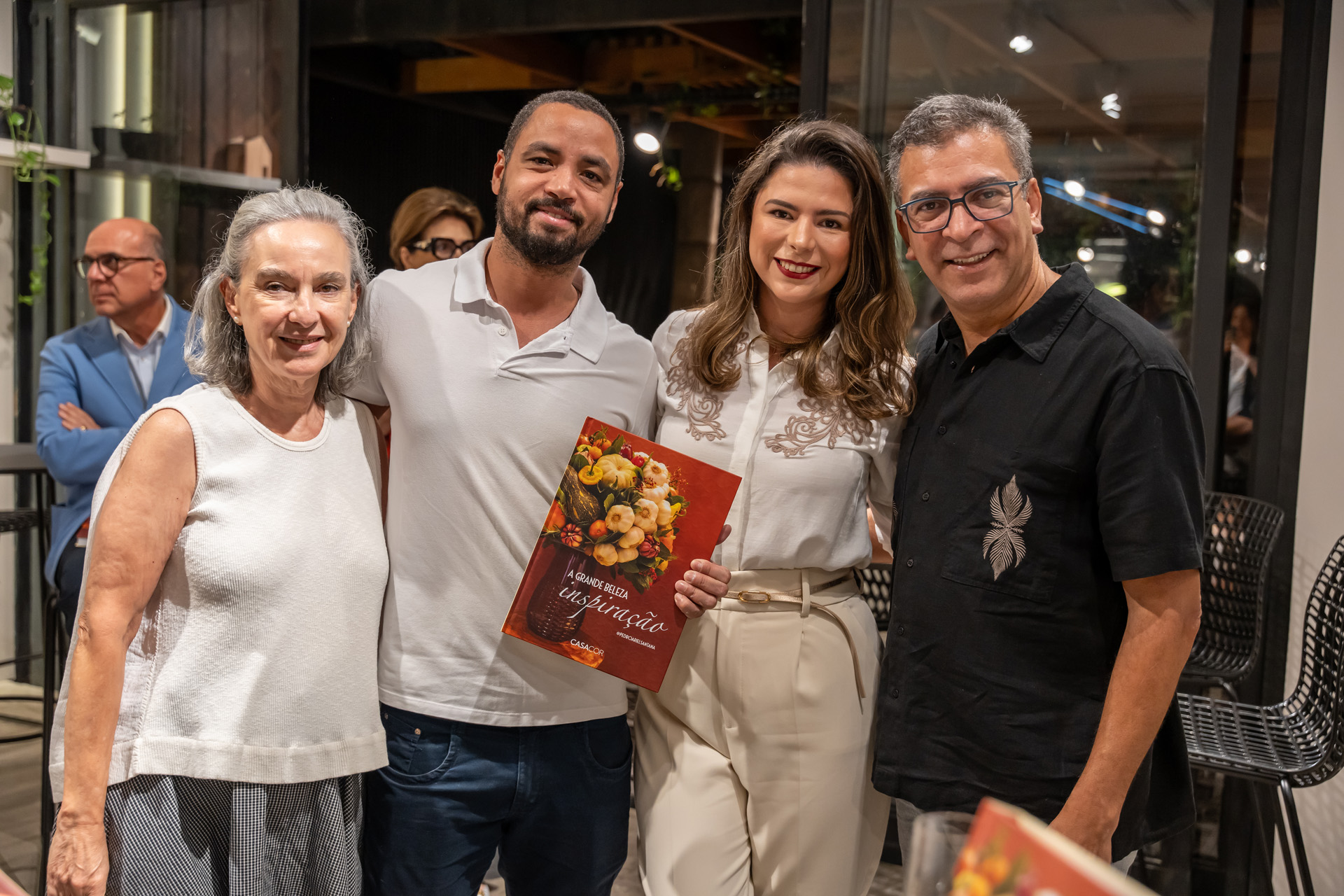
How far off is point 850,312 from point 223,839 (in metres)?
1.35

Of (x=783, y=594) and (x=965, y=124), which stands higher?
(x=965, y=124)

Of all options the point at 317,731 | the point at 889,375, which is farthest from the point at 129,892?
the point at 889,375

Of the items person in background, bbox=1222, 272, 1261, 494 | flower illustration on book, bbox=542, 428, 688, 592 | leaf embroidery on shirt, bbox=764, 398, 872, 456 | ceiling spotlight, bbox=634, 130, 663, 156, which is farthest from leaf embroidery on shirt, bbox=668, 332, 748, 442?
ceiling spotlight, bbox=634, 130, 663, 156

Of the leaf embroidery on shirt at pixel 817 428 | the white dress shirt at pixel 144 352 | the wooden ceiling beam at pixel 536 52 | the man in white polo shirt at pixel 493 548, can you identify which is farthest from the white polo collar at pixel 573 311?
the wooden ceiling beam at pixel 536 52

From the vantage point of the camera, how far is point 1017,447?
5.24 feet

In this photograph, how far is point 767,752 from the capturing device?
5.87ft

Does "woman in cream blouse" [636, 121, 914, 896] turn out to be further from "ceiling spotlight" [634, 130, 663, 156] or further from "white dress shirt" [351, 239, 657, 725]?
"ceiling spotlight" [634, 130, 663, 156]

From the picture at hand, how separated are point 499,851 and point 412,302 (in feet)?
3.34

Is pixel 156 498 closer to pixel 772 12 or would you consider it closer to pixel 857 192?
pixel 857 192

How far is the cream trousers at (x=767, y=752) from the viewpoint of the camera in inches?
70.3

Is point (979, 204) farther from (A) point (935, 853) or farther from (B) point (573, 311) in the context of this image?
(A) point (935, 853)

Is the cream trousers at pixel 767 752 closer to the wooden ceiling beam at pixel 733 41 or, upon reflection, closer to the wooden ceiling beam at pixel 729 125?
the wooden ceiling beam at pixel 733 41

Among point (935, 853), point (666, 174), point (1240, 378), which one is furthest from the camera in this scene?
point (666, 174)

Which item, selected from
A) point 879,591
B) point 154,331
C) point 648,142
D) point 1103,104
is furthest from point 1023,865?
point 648,142
